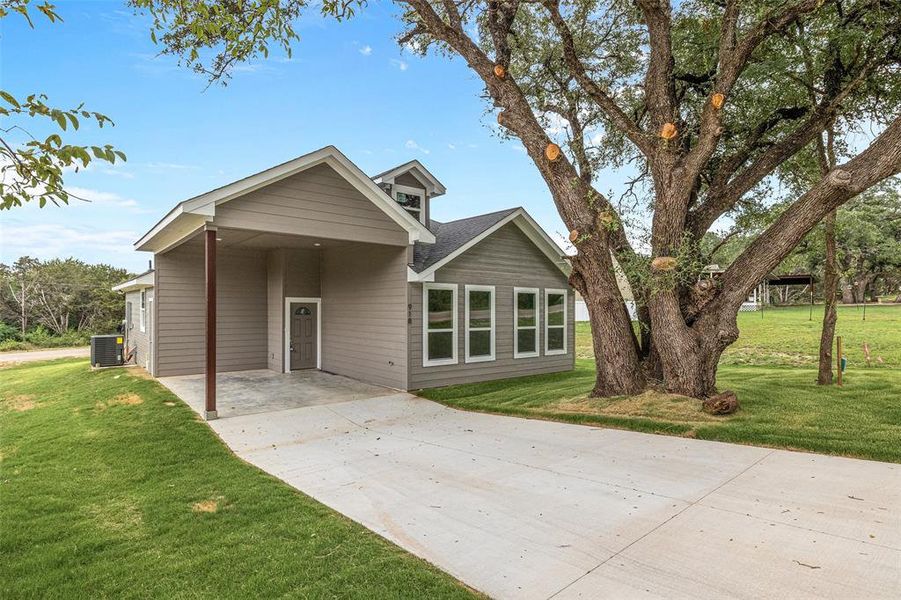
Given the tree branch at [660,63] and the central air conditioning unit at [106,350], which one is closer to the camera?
the tree branch at [660,63]

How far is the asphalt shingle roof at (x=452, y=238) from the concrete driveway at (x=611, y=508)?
177 inches

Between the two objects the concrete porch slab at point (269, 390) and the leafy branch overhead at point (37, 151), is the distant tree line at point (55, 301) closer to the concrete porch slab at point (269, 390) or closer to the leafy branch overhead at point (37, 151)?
the concrete porch slab at point (269, 390)

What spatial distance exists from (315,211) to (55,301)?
96.2ft

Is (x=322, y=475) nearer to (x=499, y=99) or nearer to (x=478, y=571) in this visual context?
(x=478, y=571)

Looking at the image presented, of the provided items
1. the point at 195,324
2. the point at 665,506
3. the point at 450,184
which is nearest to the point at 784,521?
the point at 665,506

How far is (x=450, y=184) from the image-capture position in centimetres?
1323

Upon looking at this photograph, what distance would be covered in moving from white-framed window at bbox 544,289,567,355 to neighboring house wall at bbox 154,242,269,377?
7.75 metres

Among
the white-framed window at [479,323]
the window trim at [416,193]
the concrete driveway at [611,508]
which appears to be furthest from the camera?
the window trim at [416,193]

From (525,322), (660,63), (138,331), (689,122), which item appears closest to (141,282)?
(138,331)

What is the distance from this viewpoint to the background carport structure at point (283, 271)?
7.80m

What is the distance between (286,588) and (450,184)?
11.6 meters

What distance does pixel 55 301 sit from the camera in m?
28.4

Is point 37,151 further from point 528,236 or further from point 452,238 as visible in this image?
point 528,236

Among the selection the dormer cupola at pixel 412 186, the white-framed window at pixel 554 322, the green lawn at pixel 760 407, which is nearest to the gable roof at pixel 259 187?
the dormer cupola at pixel 412 186
